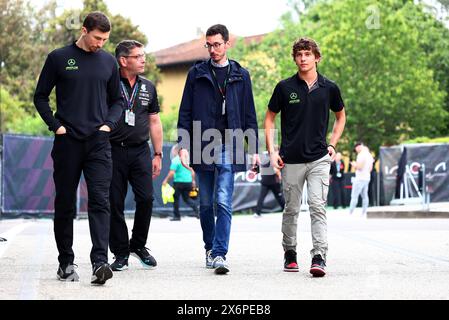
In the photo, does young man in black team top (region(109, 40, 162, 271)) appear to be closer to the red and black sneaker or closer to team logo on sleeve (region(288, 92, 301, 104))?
the red and black sneaker

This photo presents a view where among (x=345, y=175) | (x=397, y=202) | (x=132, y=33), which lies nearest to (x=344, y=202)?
(x=345, y=175)

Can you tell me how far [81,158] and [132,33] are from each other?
52078 mm

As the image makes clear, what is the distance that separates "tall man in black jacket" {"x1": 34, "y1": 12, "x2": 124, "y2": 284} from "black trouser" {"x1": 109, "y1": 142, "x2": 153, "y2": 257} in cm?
98

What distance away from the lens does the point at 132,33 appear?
59219 millimetres

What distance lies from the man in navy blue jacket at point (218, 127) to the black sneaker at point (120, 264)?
71 centimetres

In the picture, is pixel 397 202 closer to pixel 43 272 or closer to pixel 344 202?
pixel 344 202

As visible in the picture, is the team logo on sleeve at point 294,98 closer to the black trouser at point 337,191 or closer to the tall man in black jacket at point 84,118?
the tall man in black jacket at point 84,118

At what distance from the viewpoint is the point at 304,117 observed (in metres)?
8.57

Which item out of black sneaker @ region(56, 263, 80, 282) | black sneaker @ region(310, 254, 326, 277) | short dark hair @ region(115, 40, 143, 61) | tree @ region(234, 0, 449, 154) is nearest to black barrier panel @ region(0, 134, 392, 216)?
short dark hair @ region(115, 40, 143, 61)

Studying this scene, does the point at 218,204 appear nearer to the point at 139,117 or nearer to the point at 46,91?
the point at 139,117

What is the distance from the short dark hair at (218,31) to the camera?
8.67m

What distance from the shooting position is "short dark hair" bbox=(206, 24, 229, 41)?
28.5ft

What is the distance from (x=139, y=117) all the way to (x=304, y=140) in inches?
57.7

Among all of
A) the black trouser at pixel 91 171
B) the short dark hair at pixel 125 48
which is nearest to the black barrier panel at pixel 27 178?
the short dark hair at pixel 125 48
